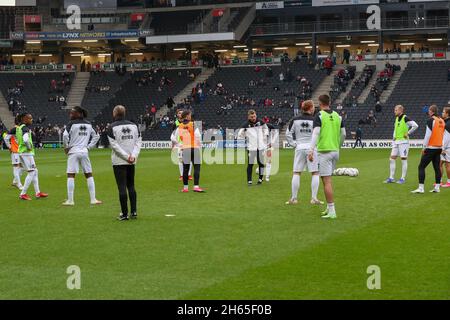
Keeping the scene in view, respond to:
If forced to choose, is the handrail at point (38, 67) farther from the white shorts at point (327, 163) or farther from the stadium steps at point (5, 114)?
the white shorts at point (327, 163)

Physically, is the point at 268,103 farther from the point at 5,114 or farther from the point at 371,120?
the point at 5,114

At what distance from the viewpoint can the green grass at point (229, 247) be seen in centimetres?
839

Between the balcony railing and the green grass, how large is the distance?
169 feet

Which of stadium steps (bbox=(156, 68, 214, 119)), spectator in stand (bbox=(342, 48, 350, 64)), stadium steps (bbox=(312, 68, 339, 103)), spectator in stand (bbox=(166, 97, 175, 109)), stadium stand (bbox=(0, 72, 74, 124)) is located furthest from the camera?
stadium stand (bbox=(0, 72, 74, 124))

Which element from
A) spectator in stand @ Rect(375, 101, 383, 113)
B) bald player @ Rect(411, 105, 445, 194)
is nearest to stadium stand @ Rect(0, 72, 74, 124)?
spectator in stand @ Rect(375, 101, 383, 113)

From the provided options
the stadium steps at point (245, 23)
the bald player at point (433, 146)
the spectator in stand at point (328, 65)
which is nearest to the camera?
the bald player at point (433, 146)

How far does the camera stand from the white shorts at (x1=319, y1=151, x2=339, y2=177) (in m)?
13.9

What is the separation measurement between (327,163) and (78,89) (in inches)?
2408

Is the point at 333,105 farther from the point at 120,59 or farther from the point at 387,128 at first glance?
the point at 120,59

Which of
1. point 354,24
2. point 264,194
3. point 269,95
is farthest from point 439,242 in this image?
point 354,24

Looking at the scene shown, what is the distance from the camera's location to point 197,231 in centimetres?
1264

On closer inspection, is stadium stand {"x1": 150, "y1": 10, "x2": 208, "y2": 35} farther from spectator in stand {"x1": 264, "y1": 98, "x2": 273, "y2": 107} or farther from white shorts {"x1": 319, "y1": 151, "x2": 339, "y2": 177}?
white shorts {"x1": 319, "y1": 151, "x2": 339, "y2": 177}

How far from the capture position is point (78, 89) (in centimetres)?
7244

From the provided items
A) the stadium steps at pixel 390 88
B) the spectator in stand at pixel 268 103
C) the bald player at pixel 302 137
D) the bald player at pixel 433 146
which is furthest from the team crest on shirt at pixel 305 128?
the spectator in stand at pixel 268 103
